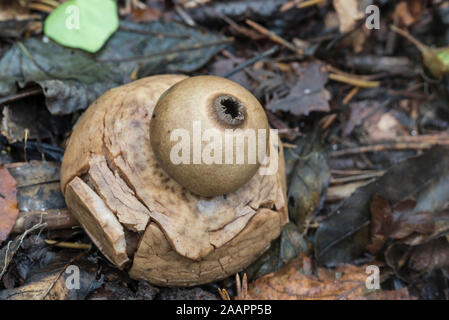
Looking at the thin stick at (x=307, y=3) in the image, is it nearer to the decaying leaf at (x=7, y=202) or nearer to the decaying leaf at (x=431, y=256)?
the decaying leaf at (x=431, y=256)

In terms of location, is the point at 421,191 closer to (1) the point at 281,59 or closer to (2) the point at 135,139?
(1) the point at 281,59

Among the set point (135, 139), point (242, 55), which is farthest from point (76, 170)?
point (242, 55)

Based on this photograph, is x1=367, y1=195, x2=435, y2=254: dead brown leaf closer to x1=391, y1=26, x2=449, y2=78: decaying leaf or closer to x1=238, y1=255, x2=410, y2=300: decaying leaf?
x1=238, y1=255, x2=410, y2=300: decaying leaf

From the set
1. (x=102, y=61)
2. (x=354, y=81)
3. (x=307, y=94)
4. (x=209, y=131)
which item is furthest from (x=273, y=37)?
(x=209, y=131)

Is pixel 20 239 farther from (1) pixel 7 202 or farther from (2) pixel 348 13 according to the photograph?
(2) pixel 348 13

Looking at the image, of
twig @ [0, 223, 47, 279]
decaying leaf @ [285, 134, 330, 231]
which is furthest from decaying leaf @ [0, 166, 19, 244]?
decaying leaf @ [285, 134, 330, 231]
